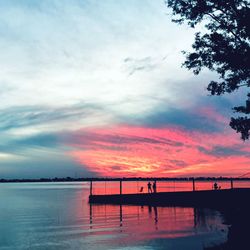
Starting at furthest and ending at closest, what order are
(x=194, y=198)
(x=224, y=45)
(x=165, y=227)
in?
(x=194, y=198) < (x=165, y=227) < (x=224, y=45)

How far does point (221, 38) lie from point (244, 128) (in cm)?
638

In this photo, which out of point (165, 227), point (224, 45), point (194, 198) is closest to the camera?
point (224, 45)

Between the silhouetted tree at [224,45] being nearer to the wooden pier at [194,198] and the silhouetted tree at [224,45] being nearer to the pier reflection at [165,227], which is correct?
the pier reflection at [165,227]

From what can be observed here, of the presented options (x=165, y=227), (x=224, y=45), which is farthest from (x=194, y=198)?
(x=224, y=45)

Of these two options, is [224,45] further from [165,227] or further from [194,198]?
[194,198]

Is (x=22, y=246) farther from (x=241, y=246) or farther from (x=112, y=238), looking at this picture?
(x=241, y=246)

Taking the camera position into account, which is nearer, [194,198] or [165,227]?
[165,227]

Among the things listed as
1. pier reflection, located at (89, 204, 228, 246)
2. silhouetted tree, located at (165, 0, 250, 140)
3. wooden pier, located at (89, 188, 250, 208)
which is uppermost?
silhouetted tree, located at (165, 0, 250, 140)

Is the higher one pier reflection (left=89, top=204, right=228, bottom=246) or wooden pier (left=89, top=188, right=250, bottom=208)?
wooden pier (left=89, top=188, right=250, bottom=208)

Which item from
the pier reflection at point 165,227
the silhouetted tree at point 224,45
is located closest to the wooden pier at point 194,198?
the pier reflection at point 165,227

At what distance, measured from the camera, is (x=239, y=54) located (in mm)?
23672

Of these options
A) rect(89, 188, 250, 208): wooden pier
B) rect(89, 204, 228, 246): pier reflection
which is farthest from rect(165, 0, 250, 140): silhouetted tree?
rect(89, 188, 250, 208): wooden pier

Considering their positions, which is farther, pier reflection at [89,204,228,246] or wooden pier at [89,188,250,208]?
wooden pier at [89,188,250,208]

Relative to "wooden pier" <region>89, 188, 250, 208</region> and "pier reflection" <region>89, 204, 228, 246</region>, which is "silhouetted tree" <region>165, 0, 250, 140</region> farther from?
"wooden pier" <region>89, 188, 250, 208</region>
